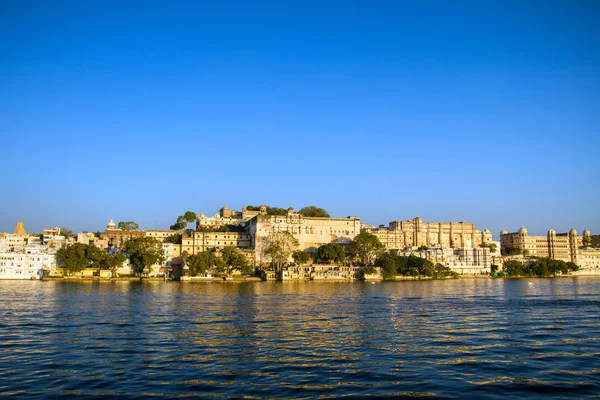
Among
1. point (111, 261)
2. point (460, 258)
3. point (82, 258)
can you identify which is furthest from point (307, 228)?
point (82, 258)

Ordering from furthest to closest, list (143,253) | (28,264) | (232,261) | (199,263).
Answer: (232,261) < (199,263) < (143,253) < (28,264)

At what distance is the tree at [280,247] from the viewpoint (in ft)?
263

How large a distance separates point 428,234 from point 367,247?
98.3 ft

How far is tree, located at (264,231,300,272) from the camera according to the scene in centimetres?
8031

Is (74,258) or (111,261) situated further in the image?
(111,261)

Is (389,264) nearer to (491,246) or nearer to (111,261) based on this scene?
(491,246)

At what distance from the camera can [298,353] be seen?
17000mm

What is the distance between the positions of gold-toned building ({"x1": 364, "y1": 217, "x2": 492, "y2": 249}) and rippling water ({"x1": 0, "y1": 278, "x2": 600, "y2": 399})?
78671mm

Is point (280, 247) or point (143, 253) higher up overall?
point (280, 247)

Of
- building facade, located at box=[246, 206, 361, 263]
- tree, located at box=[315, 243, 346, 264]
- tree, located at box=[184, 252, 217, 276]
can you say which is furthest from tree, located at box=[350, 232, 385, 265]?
tree, located at box=[184, 252, 217, 276]

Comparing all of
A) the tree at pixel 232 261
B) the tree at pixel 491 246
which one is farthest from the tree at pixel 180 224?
the tree at pixel 491 246

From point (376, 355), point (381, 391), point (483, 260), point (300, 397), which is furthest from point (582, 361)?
point (483, 260)

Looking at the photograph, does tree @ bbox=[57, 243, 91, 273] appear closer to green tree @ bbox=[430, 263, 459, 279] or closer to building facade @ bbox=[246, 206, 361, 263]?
building facade @ bbox=[246, 206, 361, 263]

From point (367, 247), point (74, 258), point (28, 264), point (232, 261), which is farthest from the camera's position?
point (367, 247)
